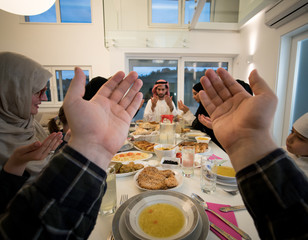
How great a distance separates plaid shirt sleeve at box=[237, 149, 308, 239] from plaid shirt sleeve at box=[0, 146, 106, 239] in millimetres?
425

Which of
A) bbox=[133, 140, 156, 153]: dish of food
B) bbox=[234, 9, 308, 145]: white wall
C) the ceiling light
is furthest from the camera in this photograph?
bbox=[234, 9, 308, 145]: white wall

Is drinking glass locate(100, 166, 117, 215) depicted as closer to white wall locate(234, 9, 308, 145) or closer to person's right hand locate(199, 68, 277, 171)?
person's right hand locate(199, 68, 277, 171)

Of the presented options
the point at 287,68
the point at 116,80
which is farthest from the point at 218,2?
the point at 116,80

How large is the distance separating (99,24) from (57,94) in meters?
2.43

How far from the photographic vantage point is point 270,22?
3.08m

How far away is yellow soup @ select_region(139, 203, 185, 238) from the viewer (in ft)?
1.87

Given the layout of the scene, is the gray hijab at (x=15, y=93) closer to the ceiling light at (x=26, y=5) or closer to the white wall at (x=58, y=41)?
the ceiling light at (x=26, y=5)

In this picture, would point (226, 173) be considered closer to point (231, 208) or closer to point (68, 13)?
point (231, 208)

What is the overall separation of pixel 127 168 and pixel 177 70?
4.54 metres

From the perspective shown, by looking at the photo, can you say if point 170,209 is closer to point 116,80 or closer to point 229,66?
point 116,80

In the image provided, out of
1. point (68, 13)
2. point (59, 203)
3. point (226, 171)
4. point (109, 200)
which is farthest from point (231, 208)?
point (68, 13)

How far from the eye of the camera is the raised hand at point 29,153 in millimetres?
855

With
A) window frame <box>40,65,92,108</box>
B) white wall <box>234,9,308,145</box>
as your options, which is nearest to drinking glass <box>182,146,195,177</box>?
white wall <box>234,9,308,145</box>

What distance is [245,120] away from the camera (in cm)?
56
